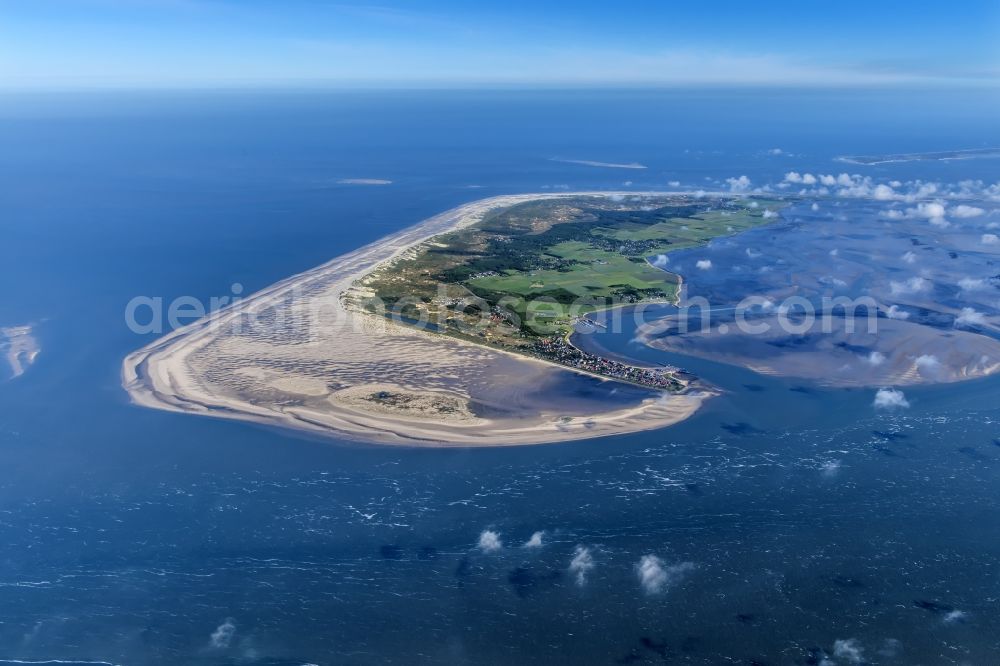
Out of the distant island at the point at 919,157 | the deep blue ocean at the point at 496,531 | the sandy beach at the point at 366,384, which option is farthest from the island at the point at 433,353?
the distant island at the point at 919,157

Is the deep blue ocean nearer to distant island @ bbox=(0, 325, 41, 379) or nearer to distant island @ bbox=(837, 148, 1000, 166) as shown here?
distant island @ bbox=(0, 325, 41, 379)

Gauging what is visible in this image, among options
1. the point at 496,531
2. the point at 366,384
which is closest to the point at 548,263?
the point at 366,384

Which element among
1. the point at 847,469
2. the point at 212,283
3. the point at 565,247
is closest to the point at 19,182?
the point at 212,283

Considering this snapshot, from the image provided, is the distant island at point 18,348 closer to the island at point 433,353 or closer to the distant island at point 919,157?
the island at point 433,353

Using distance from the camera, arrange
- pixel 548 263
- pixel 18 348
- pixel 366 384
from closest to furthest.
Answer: pixel 366 384 < pixel 18 348 < pixel 548 263

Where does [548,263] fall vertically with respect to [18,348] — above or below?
above

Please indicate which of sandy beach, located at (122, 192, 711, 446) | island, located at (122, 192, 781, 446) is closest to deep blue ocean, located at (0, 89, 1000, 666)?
sandy beach, located at (122, 192, 711, 446)

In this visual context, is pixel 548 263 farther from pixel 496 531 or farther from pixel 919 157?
pixel 919 157
